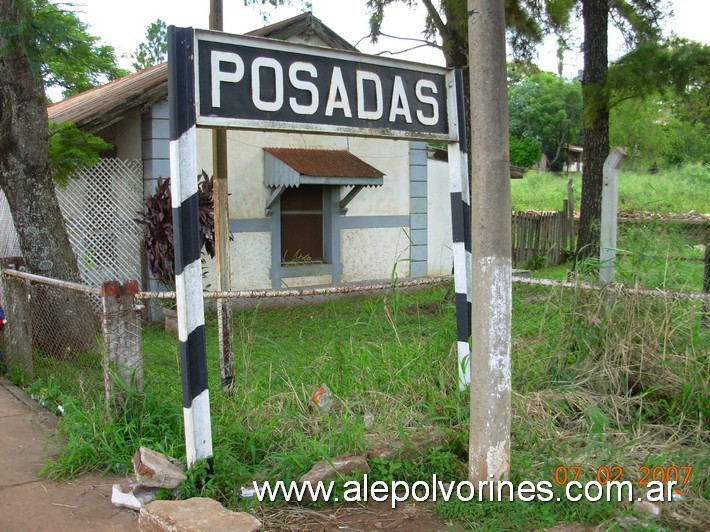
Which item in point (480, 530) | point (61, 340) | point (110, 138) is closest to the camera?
point (480, 530)

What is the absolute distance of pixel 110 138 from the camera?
11.1 meters

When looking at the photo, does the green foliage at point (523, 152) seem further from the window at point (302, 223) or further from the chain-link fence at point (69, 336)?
the chain-link fence at point (69, 336)

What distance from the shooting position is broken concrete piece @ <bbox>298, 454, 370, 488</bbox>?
11.9 feet

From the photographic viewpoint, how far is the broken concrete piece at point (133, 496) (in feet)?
11.8

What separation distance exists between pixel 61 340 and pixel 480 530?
4996mm

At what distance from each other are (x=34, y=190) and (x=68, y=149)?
1.76 metres

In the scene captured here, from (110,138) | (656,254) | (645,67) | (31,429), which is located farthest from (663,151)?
(31,429)

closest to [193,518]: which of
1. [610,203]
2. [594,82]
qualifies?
[610,203]

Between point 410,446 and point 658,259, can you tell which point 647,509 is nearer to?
point 410,446

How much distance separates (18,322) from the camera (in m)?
6.40

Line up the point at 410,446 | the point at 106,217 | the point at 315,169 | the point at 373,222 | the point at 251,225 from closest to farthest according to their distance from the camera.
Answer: the point at 410,446, the point at 106,217, the point at 315,169, the point at 251,225, the point at 373,222

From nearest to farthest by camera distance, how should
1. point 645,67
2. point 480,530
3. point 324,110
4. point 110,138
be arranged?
point 480,530 → point 324,110 → point 645,67 → point 110,138

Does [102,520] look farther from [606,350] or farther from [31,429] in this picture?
[606,350]

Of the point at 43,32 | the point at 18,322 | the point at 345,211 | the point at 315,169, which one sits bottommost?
the point at 18,322
